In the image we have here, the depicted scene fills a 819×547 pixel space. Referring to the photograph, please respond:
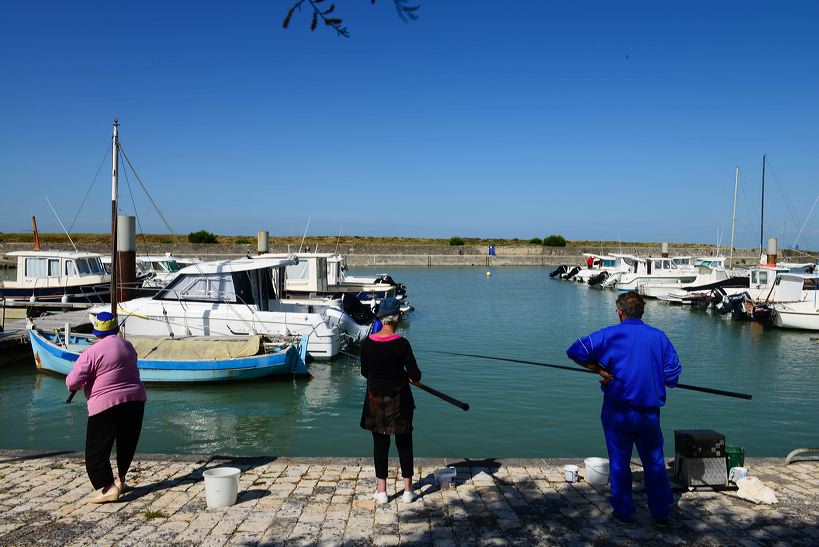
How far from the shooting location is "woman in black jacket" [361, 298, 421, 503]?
18.4ft

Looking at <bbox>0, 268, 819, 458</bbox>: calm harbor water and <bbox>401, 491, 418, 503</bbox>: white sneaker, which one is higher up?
<bbox>401, 491, 418, 503</bbox>: white sneaker

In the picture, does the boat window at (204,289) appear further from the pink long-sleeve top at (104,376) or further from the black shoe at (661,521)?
the black shoe at (661,521)

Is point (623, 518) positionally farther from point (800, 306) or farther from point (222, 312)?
point (800, 306)

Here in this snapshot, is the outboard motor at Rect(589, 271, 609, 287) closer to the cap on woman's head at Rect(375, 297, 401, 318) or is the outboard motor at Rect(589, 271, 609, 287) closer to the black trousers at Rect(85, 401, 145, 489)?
the cap on woman's head at Rect(375, 297, 401, 318)

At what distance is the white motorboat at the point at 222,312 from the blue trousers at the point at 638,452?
11738 mm

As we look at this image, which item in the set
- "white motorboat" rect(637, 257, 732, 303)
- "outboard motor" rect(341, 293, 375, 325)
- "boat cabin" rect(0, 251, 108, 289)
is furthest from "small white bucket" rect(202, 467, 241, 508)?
"white motorboat" rect(637, 257, 732, 303)

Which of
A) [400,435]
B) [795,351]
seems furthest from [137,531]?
[795,351]

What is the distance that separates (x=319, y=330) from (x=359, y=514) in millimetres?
11313

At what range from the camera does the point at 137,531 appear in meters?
5.20

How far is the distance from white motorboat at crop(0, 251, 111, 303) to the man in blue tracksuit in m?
22.5

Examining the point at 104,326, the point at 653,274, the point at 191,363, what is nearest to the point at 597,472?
the point at 104,326

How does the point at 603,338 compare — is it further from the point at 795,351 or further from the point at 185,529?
the point at 795,351

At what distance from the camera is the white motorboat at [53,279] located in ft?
79.0

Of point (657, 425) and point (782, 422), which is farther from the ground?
point (657, 425)
